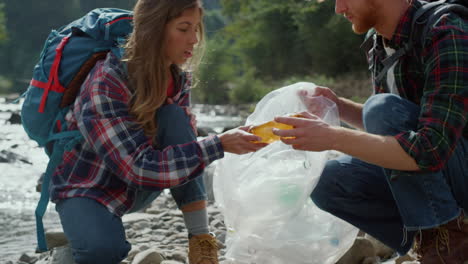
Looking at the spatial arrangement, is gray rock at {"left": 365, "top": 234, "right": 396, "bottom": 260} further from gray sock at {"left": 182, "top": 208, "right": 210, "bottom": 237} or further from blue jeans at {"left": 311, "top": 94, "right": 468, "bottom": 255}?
gray sock at {"left": 182, "top": 208, "right": 210, "bottom": 237}

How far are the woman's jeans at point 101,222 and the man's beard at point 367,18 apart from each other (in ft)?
2.49

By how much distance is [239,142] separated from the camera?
7.04 ft

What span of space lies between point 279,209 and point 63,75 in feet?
3.25

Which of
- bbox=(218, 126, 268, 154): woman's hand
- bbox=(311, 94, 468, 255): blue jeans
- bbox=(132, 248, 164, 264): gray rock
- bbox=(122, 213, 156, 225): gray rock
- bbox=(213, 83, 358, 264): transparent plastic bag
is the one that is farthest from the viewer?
bbox=(122, 213, 156, 225): gray rock

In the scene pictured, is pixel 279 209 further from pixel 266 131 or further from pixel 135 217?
pixel 135 217

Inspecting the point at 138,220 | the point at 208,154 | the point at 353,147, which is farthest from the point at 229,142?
the point at 138,220

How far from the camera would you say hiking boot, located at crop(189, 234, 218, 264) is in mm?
2398

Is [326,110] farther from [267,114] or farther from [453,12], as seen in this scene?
[453,12]

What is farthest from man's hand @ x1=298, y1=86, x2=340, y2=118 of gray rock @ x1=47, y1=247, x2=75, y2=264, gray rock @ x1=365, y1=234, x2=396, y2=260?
gray rock @ x1=47, y1=247, x2=75, y2=264

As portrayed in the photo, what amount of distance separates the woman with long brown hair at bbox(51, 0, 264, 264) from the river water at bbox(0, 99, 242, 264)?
53.8 inches

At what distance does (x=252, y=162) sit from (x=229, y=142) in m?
0.40

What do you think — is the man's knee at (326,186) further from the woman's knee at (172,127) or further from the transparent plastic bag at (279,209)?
the woman's knee at (172,127)

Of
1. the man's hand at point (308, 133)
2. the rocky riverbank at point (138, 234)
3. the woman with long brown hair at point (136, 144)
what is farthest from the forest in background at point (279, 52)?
the man's hand at point (308, 133)

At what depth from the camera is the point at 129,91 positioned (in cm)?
225
